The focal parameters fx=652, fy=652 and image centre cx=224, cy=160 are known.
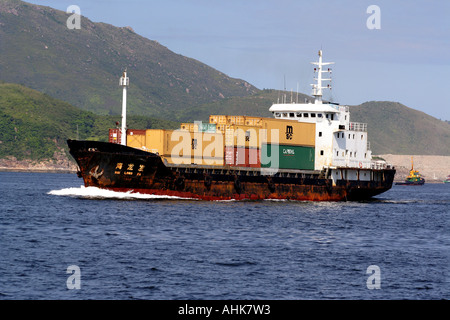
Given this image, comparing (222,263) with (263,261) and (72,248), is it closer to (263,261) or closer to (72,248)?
(263,261)

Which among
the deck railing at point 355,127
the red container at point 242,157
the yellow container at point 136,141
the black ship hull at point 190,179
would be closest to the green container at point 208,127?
the red container at point 242,157

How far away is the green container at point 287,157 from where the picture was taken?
61669 millimetres

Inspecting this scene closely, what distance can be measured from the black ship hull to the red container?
1.87ft

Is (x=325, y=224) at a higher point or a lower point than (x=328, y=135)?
lower

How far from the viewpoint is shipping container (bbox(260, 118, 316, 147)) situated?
2420 inches

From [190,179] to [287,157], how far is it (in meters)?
11.5

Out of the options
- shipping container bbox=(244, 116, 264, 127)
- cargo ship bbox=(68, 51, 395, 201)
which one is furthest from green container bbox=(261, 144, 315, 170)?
shipping container bbox=(244, 116, 264, 127)

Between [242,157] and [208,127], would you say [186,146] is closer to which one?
[208,127]

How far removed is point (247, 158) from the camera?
60312 millimetres
